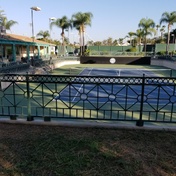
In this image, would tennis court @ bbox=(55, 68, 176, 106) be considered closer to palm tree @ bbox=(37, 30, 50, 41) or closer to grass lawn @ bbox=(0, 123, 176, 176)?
grass lawn @ bbox=(0, 123, 176, 176)

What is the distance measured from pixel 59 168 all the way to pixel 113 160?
0.79 meters

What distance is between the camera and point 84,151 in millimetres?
3139

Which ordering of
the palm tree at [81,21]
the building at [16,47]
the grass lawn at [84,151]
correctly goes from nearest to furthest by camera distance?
the grass lawn at [84,151] < the building at [16,47] < the palm tree at [81,21]

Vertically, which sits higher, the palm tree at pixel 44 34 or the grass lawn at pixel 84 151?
the palm tree at pixel 44 34

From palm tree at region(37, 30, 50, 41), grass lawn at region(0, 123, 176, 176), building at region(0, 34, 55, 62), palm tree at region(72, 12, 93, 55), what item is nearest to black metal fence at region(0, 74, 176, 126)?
grass lawn at region(0, 123, 176, 176)

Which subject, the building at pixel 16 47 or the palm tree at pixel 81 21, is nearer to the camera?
the building at pixel 16 47

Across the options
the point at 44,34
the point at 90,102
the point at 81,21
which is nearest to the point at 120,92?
the point at 90,102

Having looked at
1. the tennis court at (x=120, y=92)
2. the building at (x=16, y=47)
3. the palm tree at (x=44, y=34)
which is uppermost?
the palm tree at (x=44, y=34)

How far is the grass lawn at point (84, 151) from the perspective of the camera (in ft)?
8.77

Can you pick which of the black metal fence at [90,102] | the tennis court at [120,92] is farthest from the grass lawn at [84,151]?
the tennis court at [120,92]

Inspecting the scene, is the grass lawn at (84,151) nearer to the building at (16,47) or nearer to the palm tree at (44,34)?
the building at (16,47)

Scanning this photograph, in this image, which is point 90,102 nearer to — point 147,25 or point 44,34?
point 147,25

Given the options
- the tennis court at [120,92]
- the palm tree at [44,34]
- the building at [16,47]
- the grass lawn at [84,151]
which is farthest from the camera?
the palm tree at [44,34]

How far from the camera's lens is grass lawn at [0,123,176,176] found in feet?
8.77
